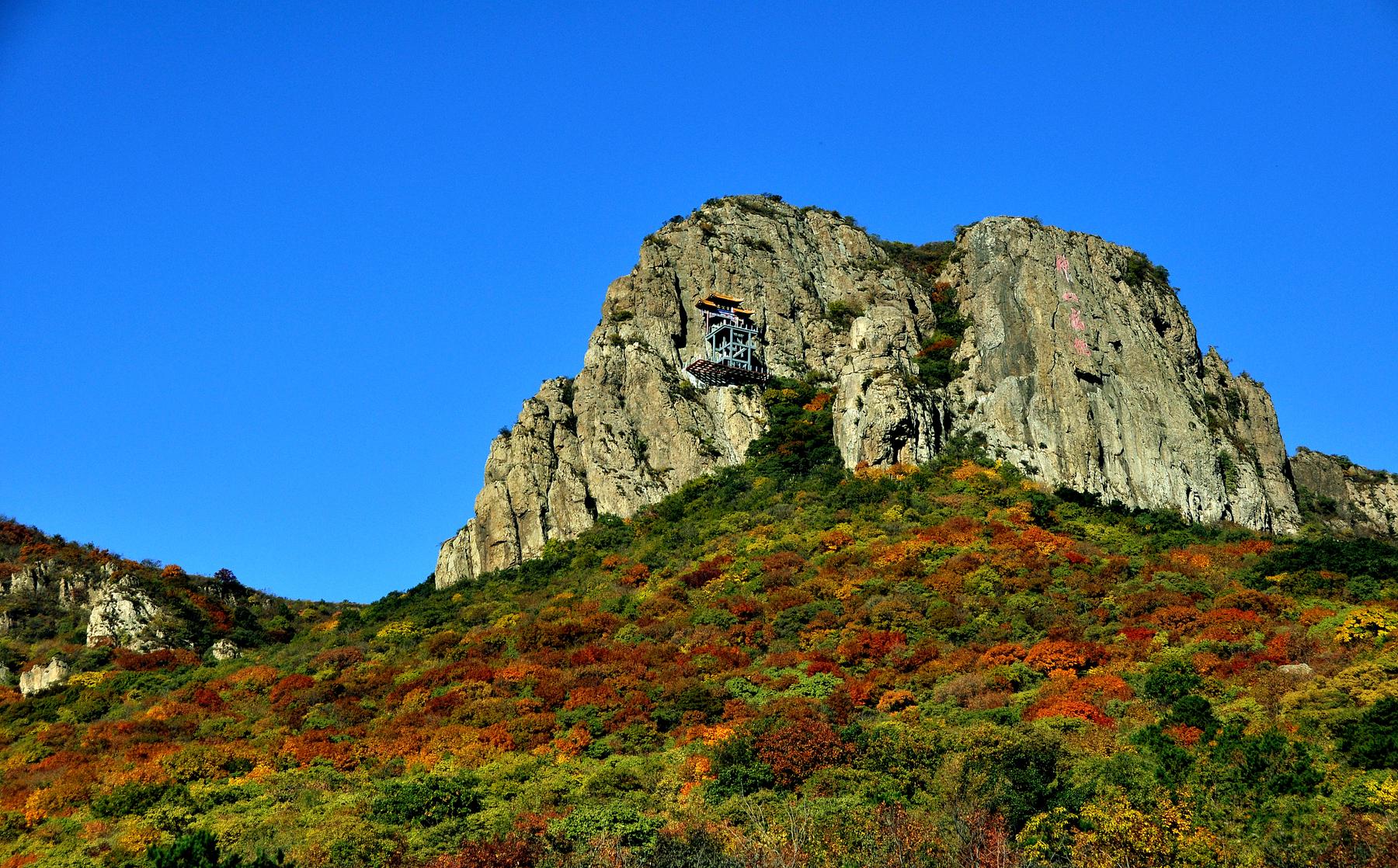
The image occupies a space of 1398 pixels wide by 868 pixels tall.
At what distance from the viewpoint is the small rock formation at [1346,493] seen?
3255 inches

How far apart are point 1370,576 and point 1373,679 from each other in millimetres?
15195

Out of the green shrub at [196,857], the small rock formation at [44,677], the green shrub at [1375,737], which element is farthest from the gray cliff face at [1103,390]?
the green shrub at [196,857]

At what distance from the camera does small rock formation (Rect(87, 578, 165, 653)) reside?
67312 mm

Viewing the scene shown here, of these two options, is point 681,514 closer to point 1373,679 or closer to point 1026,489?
point 1026,489

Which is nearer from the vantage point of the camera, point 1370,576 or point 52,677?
point 1370,576

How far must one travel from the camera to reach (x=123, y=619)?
2694 inches

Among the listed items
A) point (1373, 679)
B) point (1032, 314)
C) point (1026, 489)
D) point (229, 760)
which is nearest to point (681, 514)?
point (1026, 489)

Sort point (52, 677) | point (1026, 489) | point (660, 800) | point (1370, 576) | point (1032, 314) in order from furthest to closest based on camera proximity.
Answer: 1. point (1032, 314)
2. point (1026, 489)
3. point (52, 677)
4. point (1370, 576)
5. point (660, 800)

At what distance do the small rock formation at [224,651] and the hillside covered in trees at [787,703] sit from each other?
1.01 m

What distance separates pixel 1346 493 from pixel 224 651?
66942 millimetres

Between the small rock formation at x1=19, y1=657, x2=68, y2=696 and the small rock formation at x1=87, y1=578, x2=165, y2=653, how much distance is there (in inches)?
156

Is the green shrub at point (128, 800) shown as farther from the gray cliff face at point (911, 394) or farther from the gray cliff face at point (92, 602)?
the gray cliff face at point (911, 394)

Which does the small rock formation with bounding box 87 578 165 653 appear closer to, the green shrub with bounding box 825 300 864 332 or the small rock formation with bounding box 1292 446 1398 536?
the green shrub with bounding box 825 300 864 332

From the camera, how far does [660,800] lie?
3994 cm
